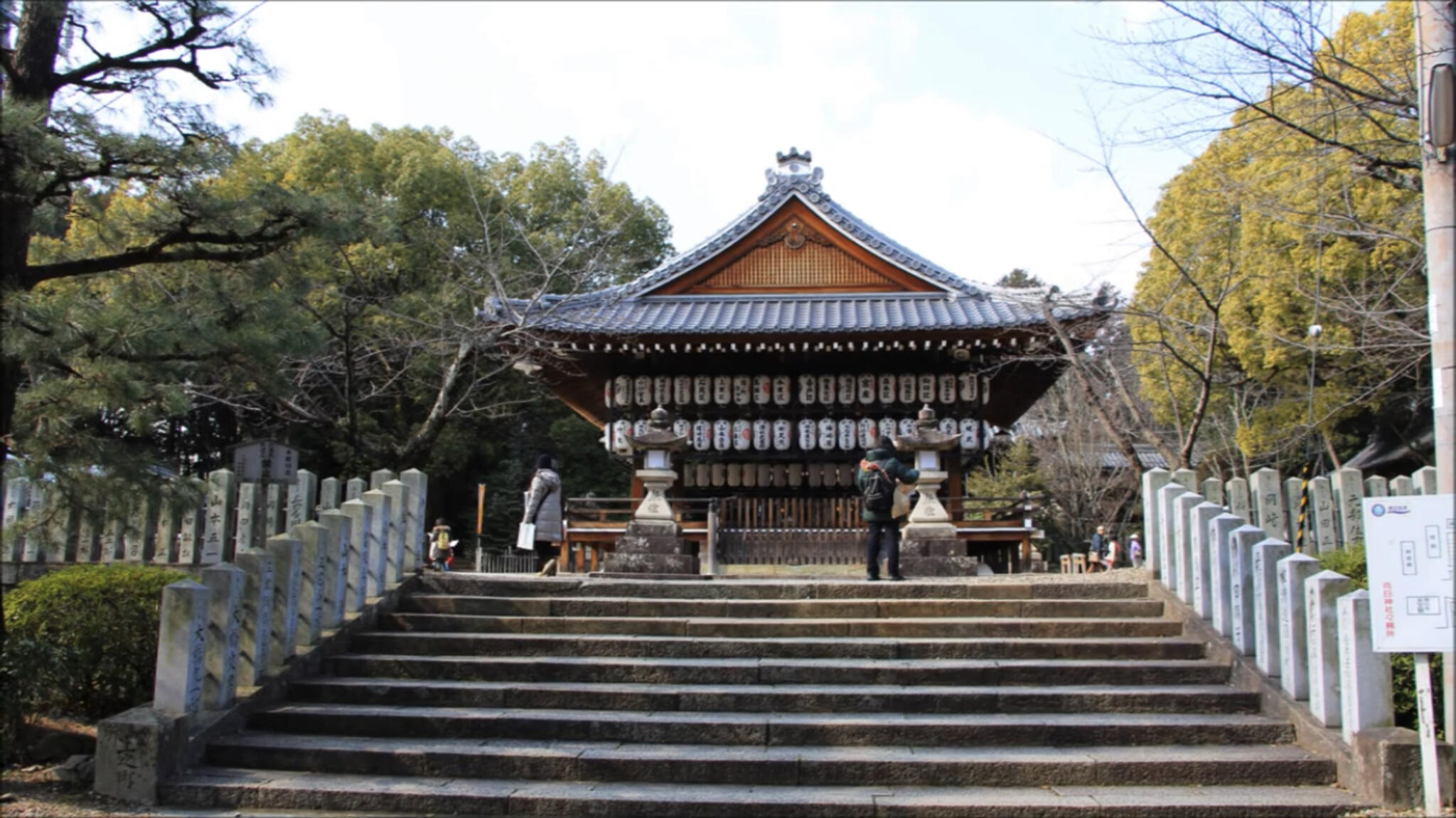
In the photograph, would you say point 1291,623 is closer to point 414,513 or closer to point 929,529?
point 929,529

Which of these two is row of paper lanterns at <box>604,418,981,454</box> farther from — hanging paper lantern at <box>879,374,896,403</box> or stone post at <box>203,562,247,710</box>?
stone post at <box>203,562,247,710</box>

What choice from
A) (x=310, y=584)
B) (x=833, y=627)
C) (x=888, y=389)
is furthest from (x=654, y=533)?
(x=888, y=389)

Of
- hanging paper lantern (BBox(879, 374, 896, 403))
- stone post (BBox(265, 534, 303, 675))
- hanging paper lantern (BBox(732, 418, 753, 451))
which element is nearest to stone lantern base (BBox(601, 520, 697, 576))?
stone post (BBox(265, 534, 303, 675))

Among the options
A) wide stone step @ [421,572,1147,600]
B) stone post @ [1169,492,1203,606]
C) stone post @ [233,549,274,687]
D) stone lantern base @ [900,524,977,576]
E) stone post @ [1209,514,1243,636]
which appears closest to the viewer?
stone post @ [233,549,274,687]

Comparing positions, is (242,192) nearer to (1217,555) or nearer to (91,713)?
(91,713)

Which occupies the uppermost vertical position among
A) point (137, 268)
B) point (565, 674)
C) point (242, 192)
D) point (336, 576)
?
point (242, 192)

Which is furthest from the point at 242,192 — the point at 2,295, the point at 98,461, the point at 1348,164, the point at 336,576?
the point at 1348,164

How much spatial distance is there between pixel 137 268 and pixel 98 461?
192 centimetres

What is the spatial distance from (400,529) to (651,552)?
2.91 meters

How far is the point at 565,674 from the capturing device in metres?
8.11

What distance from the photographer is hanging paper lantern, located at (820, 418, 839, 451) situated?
54.5 ft

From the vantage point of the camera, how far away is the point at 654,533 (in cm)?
1160

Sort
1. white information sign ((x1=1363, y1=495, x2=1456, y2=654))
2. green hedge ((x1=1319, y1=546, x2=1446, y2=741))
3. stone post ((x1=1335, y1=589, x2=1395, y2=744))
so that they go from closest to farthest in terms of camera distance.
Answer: white information sign ((x1=1363, y1=495, x2=1456, y2=654)), stone post ((x1=1335, y1=589, x2=1395, y2=744)), green hedge ((x1=1319, y1=546, x2=1446, y2=741))

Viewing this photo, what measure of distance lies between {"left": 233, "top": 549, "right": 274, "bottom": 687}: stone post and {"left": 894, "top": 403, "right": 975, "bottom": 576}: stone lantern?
22.2ft
